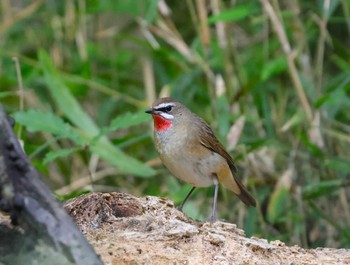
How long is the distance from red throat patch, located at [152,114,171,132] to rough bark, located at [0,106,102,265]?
261 centimetres

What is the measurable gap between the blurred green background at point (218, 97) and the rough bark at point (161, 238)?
1924 millimetres

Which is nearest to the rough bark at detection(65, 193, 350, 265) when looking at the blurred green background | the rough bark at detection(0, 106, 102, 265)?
the rough bark at detection(0, 106, 102, 265)

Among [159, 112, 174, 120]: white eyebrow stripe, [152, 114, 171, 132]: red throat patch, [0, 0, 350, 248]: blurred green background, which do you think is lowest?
[0, 0, 350, 248]: blurred green background

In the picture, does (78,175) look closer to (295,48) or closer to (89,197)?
(295,48)

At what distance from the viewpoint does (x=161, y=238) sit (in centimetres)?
359

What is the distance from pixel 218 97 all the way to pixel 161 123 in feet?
4.09

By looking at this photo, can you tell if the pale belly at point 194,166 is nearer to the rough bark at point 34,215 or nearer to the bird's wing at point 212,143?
the bird's wing at point 212,143

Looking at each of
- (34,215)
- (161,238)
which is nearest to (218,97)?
(161,238)

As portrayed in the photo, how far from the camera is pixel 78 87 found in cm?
740

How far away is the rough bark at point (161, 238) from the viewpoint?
Result: 3.49 metres

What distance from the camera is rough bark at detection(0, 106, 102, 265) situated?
9.84 ft

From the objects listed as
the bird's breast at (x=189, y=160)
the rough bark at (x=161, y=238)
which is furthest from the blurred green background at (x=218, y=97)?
the rough bark at (x=161, y=238)

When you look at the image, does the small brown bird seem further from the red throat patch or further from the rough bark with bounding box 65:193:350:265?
the rough bark with bounding box 65:193:350:265

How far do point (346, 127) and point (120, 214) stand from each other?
3590 mm
